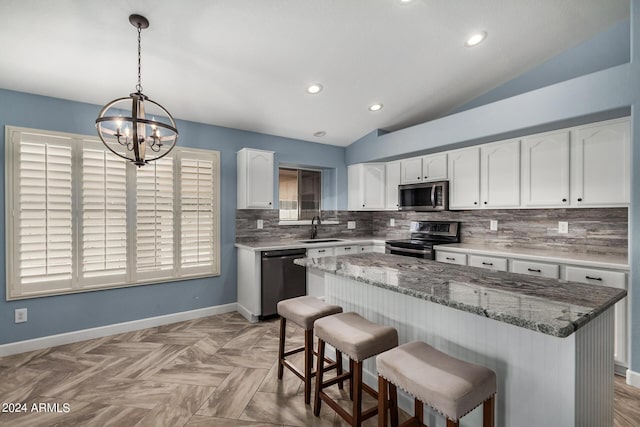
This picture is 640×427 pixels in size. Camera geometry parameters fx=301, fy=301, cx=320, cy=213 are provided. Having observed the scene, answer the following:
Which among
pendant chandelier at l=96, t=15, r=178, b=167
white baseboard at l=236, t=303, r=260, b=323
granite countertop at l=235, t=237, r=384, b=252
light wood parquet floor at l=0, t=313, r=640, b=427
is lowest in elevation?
light wood parquet floor at l=0, t=313, r=640, b=427

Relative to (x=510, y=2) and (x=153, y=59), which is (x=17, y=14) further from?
(x=510, y=2)

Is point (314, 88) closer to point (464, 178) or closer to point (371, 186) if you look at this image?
point (371, 186)

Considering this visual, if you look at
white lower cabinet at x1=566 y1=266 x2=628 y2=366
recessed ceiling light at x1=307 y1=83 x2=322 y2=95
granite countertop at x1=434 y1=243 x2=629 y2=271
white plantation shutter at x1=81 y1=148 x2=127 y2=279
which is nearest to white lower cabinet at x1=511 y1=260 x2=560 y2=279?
granite countertop at x1=434 y1=243 x2=629 y2=271

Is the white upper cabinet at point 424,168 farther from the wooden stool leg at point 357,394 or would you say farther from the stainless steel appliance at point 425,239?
the wooden stool leg at point 357,394

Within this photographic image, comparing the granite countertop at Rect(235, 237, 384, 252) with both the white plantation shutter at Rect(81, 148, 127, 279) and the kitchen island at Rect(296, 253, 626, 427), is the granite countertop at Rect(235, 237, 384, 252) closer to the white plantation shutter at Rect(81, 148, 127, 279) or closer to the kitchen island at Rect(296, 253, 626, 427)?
the white plantation shutter at Rect(81, 148, 127, 279)

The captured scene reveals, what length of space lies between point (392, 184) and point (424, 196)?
2.09ft

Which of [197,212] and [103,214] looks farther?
[197,212]

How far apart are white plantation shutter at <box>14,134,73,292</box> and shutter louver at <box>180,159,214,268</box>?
107 centimetres

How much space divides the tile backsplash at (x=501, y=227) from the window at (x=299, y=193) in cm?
22

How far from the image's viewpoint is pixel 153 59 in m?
2.55

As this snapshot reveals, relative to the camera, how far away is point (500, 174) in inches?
134

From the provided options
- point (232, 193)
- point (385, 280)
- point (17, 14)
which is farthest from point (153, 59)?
point (385, 280)

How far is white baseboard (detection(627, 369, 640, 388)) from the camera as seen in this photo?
227cm

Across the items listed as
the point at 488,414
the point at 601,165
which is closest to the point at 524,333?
the point at 488,414
